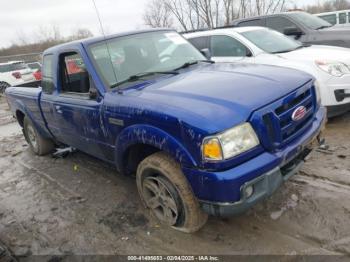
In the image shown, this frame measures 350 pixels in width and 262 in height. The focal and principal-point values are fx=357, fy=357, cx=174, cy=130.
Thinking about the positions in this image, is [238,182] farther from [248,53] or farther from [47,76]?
[248,53]

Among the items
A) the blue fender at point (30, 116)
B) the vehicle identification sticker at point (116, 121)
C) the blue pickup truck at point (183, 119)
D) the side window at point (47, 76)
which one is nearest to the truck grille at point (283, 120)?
the blue pickup truck at point (183, 119)

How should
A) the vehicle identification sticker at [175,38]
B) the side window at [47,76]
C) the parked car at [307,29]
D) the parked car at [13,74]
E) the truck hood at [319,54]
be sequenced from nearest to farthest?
1. the vehicle identification sticker at [175,38]
2. the side window at [47,76]
3. the truck hood at [319,54]
4. the parked car at [307,29]
5. the parked car at [13,74]

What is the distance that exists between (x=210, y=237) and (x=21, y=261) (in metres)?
1.78

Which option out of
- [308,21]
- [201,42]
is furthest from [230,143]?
[308,21]

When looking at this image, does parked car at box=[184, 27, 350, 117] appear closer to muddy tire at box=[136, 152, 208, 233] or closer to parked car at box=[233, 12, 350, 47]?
parked car at box=[233, 12, 350, 47]

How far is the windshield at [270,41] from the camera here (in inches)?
255

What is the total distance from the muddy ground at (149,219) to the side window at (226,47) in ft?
7.70

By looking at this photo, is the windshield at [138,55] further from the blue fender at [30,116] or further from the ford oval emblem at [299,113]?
the blue fender at [30,116]

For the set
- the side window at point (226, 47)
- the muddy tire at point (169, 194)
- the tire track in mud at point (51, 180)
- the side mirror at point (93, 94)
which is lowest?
the tire track in mud at point (51, 180)

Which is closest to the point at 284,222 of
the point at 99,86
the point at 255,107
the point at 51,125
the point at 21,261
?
the point at 255,107

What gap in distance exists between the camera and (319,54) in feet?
19.1

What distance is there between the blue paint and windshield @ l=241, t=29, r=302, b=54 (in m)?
2.82

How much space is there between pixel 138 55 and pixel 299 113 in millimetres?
1856

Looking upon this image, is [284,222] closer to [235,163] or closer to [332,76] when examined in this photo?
[235,163]
